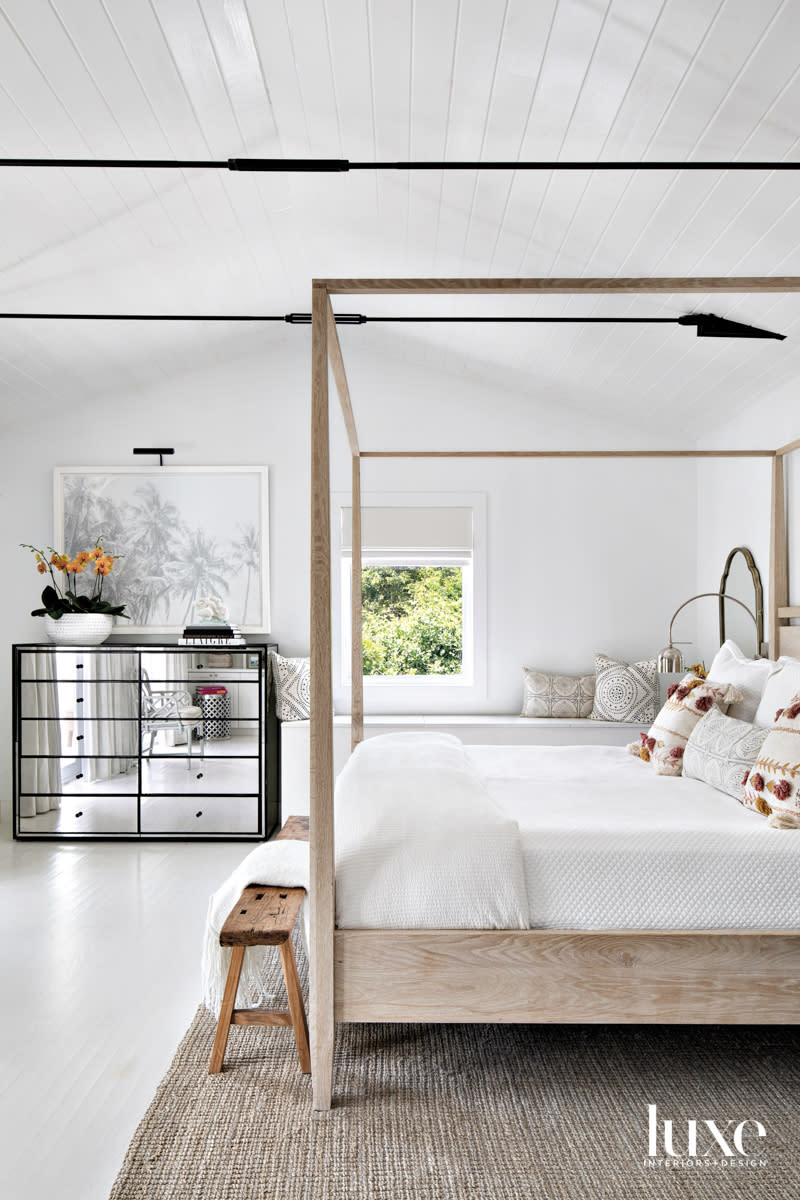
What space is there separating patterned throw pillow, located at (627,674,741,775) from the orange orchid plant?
→ 3.35 metres

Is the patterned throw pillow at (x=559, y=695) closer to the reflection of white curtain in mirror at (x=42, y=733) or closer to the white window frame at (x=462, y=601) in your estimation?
the white window frame at (x=462, y=601)

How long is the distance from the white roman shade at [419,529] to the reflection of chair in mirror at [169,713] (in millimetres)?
1445

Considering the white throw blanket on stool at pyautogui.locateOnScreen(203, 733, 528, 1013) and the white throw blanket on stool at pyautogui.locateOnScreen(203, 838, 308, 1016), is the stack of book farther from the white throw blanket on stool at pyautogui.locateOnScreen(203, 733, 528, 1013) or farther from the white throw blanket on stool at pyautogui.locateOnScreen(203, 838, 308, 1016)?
the white throw blanket on stool at pyautogui.locateOnScreen(203, 733, 528, 1013)

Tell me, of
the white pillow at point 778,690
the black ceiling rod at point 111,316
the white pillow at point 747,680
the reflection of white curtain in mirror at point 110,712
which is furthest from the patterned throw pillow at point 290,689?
the white pillow at point 778,690

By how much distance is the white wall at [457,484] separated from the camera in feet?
17.8

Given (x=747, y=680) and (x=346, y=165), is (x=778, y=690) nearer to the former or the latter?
(x=747, y=680)

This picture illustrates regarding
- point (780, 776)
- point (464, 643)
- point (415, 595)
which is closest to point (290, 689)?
point (415, 595)

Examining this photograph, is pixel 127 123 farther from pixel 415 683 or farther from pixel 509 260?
pixel 415 683

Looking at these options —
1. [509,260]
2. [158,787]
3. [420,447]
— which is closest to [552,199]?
[509,260]

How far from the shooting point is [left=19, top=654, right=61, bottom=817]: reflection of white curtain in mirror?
16.7 feet

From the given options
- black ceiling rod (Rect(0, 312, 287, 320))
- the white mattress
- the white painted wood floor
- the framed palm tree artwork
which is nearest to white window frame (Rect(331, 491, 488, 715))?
the framed palm tree artwork

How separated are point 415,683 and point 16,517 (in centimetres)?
272

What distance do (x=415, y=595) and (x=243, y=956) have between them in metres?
3.40

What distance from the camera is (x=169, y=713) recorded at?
16.6 feet
